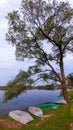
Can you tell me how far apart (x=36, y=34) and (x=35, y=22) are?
1.58 m

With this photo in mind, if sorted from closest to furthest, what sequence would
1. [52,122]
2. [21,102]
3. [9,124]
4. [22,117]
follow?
1. [9,124]
2. [52,122]
3. [22,117]
4. [21,102]

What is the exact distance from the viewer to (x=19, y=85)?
126 ft

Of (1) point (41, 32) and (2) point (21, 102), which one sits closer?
(1) point (41, 32)

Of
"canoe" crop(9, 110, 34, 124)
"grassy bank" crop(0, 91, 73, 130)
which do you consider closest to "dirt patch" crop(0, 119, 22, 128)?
"grassy bank" crop(0, 91, 73, 130)

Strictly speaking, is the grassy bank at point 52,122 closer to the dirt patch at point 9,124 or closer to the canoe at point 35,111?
the dirt patch at point 9,124

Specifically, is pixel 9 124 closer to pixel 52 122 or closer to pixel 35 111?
pixel 52 122

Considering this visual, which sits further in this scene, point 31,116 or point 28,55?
point 28,55

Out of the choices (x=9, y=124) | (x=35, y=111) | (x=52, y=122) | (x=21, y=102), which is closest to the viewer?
(x=9, y=124)

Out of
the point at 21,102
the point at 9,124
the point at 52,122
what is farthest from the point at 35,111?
the point at 21,102

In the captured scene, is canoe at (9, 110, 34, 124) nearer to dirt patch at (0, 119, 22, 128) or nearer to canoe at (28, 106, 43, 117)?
dirt patch at (0, 119, 22, 128)

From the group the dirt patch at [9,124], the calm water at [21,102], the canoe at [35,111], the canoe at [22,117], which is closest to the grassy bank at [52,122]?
the dirt patch at [9,124]

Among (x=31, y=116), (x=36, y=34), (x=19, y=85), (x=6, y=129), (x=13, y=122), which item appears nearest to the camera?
(x=6, y=129)

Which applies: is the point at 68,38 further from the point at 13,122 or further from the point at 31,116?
the point at 13,122

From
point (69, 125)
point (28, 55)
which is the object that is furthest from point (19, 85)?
point (69, 125)
